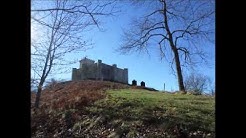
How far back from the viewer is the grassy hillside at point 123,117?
35.2 feet

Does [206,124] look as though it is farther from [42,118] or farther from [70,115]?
[42,118]

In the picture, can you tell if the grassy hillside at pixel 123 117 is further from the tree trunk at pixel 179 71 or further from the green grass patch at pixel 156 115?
the tree trunk at pixel 179 71

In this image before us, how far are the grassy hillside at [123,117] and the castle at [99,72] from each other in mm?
5674

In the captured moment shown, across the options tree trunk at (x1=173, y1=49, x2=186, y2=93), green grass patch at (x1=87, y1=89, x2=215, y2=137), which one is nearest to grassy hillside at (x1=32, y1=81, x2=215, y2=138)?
green grass patch at (x1=87, y1=89, x2=215, y2=137)

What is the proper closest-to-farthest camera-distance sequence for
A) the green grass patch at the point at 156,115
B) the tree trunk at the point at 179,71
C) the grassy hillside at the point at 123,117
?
the green grass patch at the point at 156,115, the grassy hillside at the point at 123,117, the tree trunk at the point at 179,71

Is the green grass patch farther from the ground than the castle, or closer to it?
closer to it

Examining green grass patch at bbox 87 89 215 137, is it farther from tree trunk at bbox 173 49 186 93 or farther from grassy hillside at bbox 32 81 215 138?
tree trunk at bbox 173 49 186 93

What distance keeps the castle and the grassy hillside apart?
5674 mm

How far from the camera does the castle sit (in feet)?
75.7

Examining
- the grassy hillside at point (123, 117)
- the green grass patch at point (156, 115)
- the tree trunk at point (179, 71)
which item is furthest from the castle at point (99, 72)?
the green grass patch at point (156, 115)

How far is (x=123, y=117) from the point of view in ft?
40.3
